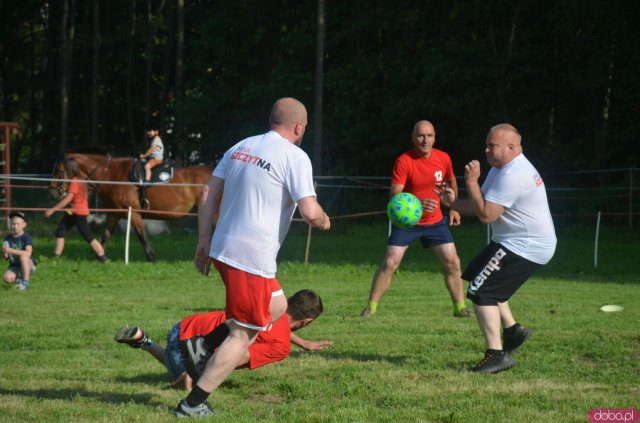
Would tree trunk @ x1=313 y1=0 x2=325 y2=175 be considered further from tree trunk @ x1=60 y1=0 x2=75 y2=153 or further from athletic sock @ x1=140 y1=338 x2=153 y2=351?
athletic sock @ x1=140 y1=338 x2=153 y2=351

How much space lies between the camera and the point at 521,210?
7.08m

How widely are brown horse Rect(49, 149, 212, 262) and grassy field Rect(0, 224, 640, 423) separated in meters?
2.81

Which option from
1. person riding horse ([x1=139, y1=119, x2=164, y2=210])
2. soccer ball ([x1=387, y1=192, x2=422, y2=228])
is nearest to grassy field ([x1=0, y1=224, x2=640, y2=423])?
soccer ball ([x1=387, y1=192, x2=422, y2=228])

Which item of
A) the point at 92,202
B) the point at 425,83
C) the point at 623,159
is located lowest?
the point at 92,202

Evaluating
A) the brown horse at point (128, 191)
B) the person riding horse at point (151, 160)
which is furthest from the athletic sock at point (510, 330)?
the person riding horse at point (151, 160)

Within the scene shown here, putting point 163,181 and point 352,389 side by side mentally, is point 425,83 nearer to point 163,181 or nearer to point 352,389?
point 163,181

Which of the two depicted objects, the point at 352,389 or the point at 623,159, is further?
the point at 623,159

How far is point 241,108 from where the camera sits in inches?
1540

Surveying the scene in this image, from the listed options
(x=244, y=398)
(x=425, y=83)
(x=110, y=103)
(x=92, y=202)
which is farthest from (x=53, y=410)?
(x=110, y=103)

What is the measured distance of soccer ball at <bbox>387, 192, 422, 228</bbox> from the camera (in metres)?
8.08

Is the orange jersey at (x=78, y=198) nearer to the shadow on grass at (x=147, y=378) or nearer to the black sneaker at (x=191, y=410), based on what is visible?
the shadow on grass at (x=147, y=378)

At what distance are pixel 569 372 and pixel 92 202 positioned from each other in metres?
27.1

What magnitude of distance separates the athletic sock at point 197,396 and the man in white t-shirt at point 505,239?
97.9 inches

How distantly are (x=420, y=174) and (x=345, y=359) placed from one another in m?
2.98
